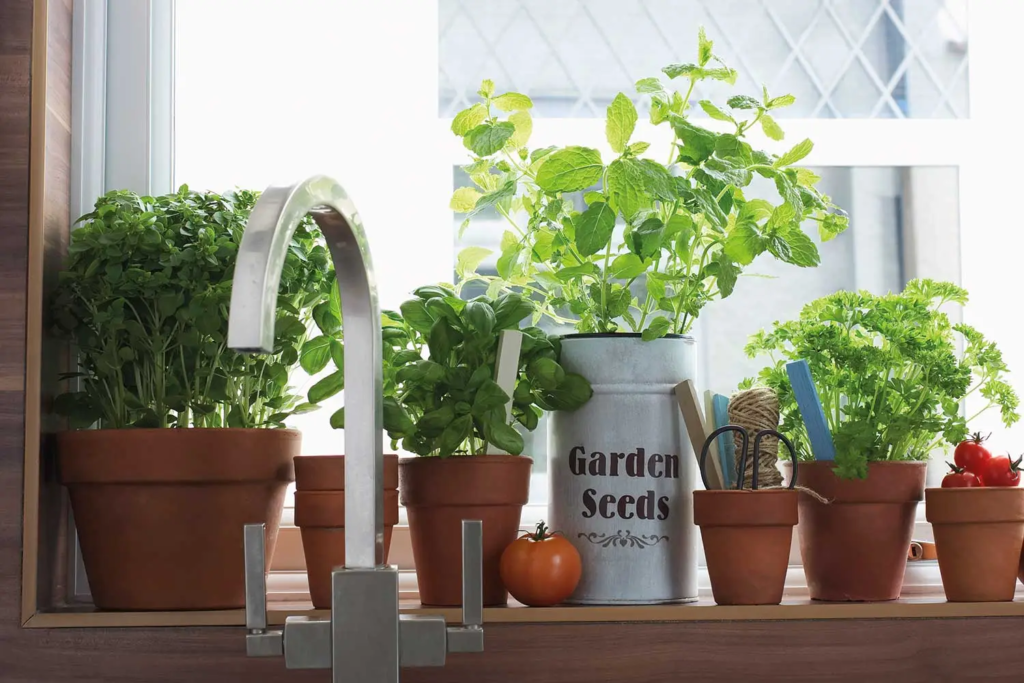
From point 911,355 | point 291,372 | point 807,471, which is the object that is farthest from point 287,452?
point 911,355

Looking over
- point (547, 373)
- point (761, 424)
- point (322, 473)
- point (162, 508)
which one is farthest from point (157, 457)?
point (761, 424)

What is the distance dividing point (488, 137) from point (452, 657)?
527 mm

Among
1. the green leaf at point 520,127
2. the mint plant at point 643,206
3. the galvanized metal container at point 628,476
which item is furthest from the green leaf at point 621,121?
the galvanized metal container at point 628,476

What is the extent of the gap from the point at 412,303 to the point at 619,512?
306 mm

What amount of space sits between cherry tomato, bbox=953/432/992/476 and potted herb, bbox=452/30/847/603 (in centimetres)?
27

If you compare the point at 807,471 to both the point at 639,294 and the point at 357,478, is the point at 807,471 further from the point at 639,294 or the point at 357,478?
the point at 357,478

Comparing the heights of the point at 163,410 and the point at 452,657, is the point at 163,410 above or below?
above

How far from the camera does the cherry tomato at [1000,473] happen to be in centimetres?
104

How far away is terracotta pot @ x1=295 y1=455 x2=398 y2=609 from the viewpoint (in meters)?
0.96

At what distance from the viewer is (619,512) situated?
3.41 ft

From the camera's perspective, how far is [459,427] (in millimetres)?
985

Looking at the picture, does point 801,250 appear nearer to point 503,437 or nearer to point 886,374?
point 886,374

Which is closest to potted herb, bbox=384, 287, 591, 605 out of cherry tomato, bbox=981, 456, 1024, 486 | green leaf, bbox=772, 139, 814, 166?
green leaf, bbox=772, 139, 814, 166

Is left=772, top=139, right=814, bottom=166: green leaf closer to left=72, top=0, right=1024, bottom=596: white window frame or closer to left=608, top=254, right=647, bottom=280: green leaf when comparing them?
left=608, top=254, right=647, bottom=280: green leaf
